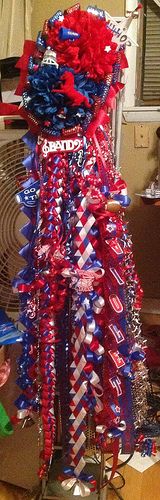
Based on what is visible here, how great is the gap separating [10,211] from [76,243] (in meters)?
0.32

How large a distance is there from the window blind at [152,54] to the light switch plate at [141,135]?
1.34ft

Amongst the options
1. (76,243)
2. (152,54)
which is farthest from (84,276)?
(152,54)

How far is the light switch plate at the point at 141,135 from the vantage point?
2082 millimetres

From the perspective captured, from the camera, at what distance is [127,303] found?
125 centimetres

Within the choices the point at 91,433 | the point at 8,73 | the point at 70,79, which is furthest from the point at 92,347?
the point at 8,73

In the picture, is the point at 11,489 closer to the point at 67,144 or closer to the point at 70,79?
the point at 67,144

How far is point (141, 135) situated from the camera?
2.10 meters

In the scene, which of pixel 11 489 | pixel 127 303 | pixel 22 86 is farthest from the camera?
pixel 11 489

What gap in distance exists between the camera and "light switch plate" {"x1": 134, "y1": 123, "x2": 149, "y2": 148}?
208 centimetres

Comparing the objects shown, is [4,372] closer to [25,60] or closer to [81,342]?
[81,342]

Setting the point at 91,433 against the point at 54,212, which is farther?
A: the point at 91,433

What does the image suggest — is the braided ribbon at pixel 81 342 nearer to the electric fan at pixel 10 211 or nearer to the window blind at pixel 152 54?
the electric fan at pixel 10 211

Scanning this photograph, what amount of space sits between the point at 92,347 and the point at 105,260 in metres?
0.21

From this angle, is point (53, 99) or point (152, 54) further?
point (152, 54)
